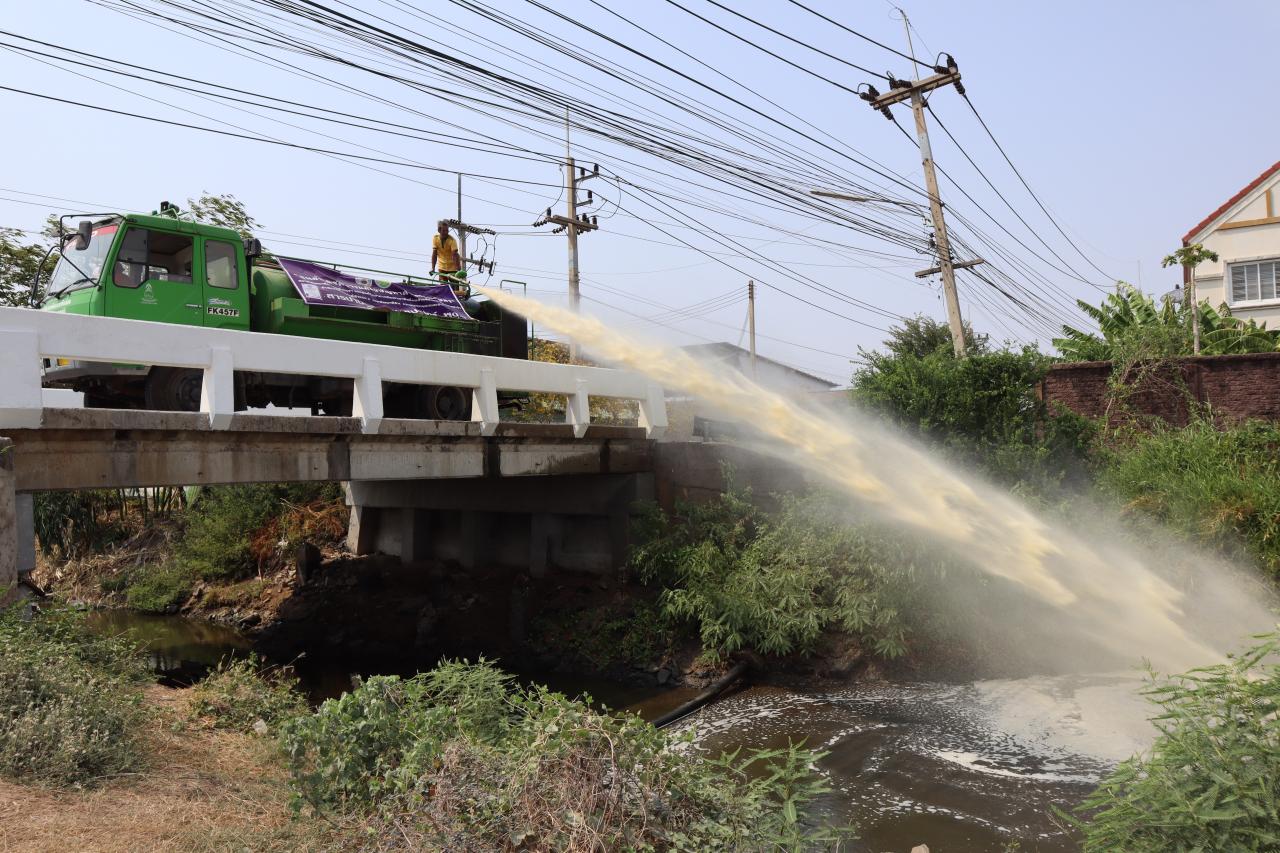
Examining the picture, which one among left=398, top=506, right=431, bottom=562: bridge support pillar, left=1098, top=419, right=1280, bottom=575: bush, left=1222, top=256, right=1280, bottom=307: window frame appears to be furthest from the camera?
left=1222, top=256, right=1280, bottom=307: window frame

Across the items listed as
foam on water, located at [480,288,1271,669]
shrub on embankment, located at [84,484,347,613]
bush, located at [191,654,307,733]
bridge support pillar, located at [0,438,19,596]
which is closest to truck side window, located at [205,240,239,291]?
bridge support pillar, located at [0,438,19,596]

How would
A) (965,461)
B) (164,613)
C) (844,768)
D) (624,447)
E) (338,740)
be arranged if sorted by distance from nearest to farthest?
(338,740) < (844,768) < (965,461) < (624,447) < (164,613)

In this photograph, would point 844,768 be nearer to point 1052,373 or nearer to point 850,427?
point 850,427

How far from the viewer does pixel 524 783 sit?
17.6ft

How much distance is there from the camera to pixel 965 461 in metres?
14.4

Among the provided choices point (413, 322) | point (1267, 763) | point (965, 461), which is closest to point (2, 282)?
point (413, 322)

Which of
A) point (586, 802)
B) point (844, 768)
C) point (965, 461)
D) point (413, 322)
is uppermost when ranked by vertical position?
point (413, 322)

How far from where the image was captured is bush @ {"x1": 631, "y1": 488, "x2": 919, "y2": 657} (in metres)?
12.6

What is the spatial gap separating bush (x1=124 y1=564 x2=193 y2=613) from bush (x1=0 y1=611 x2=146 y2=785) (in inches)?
480

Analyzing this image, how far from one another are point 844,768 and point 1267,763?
5.04 m

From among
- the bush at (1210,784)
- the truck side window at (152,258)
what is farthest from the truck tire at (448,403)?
the bush at (1210,784)

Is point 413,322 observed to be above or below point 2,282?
below

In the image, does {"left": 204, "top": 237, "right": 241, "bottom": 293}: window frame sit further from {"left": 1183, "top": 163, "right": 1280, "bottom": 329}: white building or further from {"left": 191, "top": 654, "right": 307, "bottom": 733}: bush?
{"left": 1183, "top": 163, "right": 1280, "bottom": 329}: white building

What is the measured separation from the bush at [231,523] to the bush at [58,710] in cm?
1233
